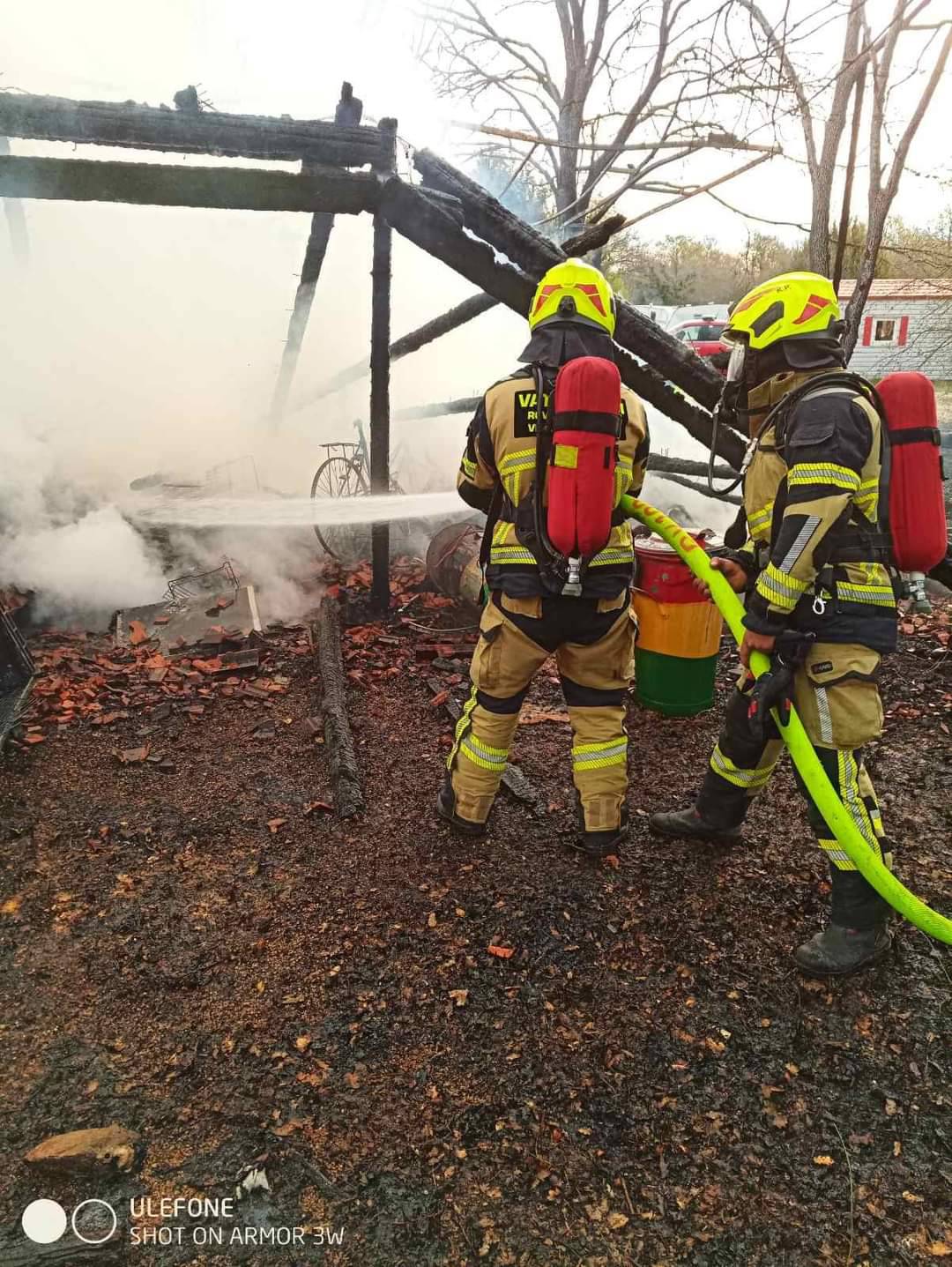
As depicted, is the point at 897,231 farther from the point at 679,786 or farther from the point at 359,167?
the point at 679,786

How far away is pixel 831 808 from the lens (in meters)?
2.46

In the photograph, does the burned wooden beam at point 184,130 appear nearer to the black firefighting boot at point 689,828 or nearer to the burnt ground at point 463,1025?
the burnt ground at point 463,1025

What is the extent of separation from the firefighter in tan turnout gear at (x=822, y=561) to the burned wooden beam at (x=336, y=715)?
200 centimetres

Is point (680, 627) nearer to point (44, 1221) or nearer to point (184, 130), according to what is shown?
point (44, 1221)

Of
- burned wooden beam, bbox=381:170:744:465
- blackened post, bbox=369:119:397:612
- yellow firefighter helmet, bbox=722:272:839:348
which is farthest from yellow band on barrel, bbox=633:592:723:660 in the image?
blackened post, bbox=369:119:397:612

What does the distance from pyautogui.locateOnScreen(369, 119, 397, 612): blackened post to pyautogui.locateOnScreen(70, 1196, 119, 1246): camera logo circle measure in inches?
175

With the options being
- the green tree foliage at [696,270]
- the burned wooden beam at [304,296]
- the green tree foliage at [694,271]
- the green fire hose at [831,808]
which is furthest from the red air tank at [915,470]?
the green tree foliage at [694,271]

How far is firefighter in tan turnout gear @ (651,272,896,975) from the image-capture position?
238cm

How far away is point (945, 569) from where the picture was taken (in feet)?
11.4

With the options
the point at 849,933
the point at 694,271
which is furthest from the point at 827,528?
the point at 694,271

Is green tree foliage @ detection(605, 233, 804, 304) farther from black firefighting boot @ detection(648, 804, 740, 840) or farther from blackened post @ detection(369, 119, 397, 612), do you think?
black firefighting boot @ detection(648, 804, 740, 840)

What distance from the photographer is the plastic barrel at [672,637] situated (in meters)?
4.28

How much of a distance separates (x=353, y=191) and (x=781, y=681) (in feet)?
14.2

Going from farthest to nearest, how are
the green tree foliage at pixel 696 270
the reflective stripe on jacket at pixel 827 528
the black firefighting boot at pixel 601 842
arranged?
the green tree foliage at pixel 696 270, the black firefighting boot at pixel 601 842, the reflective stripe on jacket at pixel 827 528
